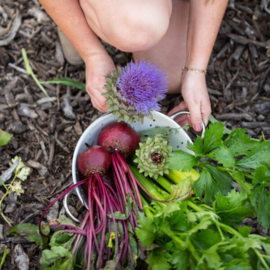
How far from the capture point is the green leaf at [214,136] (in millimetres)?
941

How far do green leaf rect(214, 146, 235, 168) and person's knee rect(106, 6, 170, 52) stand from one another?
1.59 feet

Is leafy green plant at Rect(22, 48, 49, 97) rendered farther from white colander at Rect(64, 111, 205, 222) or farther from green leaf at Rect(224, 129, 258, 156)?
green leaf at Rect(224, 129, 258, 156)

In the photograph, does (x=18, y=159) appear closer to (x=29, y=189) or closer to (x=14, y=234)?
(x=29, y=189)

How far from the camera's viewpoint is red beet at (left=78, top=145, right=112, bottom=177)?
1065 mm

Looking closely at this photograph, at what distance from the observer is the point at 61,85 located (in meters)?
1.48

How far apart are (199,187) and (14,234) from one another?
804 mm

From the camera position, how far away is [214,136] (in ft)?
3.14

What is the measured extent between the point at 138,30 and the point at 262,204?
0.73m

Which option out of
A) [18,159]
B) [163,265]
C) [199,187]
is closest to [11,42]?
[18,159]

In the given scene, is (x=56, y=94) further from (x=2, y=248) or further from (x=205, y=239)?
(x=205, y=239)

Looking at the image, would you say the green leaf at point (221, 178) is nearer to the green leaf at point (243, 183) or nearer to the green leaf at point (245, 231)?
the green leaf at point (243, 183)

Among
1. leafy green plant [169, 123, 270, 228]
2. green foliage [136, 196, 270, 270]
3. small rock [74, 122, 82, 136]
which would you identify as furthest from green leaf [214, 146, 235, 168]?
small rock [74, 122, 82, 136]

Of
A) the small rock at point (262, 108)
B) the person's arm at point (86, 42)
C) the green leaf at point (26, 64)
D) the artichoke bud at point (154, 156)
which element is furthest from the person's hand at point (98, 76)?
the small rock at point (262, 108)

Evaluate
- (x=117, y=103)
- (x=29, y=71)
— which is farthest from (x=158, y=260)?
(x=29, y=71)
